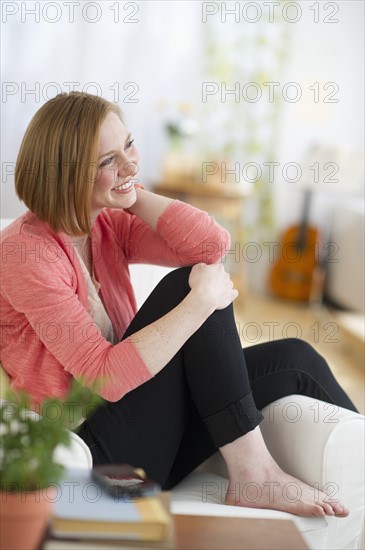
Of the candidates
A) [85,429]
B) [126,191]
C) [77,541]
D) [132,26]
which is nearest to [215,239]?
[126,191]

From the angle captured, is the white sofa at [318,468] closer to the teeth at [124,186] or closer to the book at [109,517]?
the book at [109,517]

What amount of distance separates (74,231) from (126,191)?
0.15 m

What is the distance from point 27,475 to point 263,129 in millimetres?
4495

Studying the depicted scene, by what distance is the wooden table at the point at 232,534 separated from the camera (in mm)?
1052

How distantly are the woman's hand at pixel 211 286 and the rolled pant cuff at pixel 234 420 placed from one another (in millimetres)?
191

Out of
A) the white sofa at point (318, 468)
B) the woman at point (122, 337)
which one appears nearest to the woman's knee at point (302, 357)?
the white sofa at point (318, 468)

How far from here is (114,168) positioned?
62.2 inches

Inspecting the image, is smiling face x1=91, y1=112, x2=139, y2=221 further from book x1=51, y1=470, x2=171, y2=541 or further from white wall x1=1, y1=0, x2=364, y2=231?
white wall x1=1, y1=0, x2=364, y2=231

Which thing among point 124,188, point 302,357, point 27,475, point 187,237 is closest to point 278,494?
point 302,357

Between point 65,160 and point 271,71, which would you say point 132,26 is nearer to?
point 271,71

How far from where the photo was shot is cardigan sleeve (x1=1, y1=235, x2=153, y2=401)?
4.75 feet

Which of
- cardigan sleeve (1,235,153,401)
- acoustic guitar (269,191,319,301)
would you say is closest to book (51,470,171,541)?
cardigan sleeve (1,235,153,401)

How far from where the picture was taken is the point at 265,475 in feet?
5.09

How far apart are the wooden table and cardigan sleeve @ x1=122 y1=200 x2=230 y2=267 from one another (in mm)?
682
